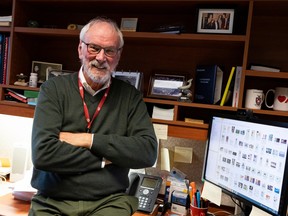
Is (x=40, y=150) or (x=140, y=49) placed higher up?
(x=140, y=49)

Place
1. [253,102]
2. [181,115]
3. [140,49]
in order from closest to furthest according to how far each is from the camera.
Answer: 1. [253,102]
2. [181,115]
3. [140,49]

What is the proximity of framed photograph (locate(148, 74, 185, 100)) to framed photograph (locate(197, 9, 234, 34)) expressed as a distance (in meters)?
0.29

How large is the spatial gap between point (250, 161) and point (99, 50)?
0.81 m

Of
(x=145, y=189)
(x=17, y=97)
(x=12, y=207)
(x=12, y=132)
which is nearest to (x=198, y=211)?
(x=145, y=189)

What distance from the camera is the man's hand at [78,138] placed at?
125 cm

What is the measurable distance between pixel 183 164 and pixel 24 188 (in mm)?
878

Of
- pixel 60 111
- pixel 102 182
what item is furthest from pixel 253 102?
pixel 60 111

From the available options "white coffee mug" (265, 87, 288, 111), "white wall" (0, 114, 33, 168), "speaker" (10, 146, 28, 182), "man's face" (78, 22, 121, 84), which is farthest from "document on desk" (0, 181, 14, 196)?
"white coffee mug" (265, 87, 288, 111)

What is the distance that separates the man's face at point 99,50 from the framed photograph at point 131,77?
0.30 m

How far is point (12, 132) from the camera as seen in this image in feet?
6.75

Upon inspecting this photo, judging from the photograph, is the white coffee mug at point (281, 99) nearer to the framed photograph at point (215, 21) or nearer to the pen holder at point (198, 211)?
the framed photograph at point (215, 21)

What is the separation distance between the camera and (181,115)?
1.69 meters

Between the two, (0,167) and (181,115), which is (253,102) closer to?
(181,115)

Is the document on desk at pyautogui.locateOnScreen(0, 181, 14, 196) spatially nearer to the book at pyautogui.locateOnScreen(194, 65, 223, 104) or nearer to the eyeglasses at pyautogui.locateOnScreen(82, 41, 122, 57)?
the eyeglasses at pyautogui.locateOnScreen(82, 41, 122, 57)
